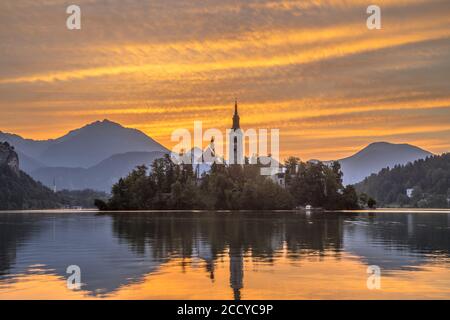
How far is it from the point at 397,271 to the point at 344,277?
13.7 ft

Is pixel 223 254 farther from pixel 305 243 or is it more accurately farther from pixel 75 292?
pixel 75 292

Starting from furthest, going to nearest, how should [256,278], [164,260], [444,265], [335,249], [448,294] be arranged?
[335,249] → [164,260] → [444,265] → [256,278] → [448,294]

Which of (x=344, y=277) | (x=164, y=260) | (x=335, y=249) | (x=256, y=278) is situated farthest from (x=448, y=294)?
(x=335, y=249)

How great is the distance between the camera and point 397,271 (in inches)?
1436

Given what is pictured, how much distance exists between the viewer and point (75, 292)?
29.0 m

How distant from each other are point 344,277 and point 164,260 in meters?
13.2

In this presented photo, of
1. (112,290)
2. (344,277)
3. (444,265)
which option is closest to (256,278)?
(344,277)

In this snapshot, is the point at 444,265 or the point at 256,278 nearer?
the point at 256,278
